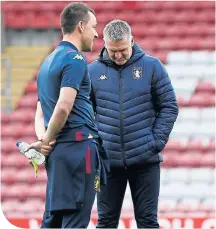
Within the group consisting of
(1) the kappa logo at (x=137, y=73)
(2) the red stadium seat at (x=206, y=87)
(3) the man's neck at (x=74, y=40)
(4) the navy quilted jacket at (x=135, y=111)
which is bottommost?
(2) the red stadium seat at (x=206, y=87)

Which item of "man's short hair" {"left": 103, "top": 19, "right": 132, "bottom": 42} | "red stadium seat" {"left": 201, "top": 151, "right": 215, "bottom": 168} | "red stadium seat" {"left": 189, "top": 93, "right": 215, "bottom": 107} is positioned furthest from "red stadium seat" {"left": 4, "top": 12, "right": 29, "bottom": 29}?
"man's short hair" {"left": 103, "top": 19, "right": 132, "bottom": 42}

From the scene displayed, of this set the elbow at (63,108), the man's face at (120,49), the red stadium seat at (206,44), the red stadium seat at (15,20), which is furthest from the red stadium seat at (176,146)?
the elbow at (63,108)

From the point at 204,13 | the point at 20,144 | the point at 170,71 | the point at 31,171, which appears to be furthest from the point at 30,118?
the point at 20,144

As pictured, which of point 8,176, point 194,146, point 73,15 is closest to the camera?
point 73,15

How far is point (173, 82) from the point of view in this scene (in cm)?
1006

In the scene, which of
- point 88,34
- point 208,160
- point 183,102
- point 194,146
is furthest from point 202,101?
point 88,34

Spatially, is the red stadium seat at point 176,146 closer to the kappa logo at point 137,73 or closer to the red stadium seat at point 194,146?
the red stadium seat at point 194,146

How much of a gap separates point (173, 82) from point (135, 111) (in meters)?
5.10

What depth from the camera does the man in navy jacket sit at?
16.4 feet

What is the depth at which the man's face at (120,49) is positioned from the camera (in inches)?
194

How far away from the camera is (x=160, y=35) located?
1071 cm

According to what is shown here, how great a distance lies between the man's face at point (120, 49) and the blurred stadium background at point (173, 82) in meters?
2.99

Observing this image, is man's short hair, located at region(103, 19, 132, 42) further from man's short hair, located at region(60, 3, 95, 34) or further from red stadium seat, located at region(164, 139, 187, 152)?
red stadium seat, located at region(164, 139, 187, 152)

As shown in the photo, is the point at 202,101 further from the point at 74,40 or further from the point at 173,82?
the point at 74,40
